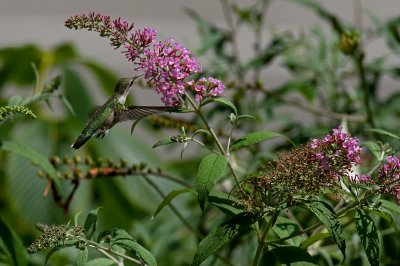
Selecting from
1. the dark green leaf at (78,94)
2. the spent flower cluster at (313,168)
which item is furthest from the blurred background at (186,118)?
the spent flower cluster at (313,168)

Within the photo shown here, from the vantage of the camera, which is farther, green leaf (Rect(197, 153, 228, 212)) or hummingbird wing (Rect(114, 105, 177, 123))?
hummingbird wing (Rect(114, 105, 177, 123))

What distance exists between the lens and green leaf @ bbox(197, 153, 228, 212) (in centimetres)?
124

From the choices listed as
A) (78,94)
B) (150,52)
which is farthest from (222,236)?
(78,94)

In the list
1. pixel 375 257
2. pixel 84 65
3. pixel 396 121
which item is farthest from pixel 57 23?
pixel 375 257

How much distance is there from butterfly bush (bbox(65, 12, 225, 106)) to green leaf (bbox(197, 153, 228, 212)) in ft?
0.37

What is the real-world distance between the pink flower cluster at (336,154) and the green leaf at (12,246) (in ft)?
2.52

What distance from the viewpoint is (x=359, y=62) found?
7.01 feet

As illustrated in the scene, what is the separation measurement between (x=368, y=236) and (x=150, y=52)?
42 centimetres

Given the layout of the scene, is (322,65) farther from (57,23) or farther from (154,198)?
Result: (57,23)

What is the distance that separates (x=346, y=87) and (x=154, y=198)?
791 millimetres

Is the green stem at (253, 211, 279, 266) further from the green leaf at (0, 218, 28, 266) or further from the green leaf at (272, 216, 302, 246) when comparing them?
the green leaf at (0, 218, 28, 266)

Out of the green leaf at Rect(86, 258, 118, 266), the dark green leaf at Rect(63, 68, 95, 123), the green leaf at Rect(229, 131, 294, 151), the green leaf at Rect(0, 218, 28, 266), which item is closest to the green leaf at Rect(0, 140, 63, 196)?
the green leaf at Rect(0, 218, 28, 266)

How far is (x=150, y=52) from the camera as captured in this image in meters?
1.26

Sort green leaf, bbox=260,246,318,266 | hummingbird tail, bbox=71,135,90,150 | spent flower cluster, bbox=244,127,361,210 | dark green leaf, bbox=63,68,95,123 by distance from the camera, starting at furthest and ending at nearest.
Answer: dark green leaf, bbox=63,68,95,123 → hummingbird tail, bbox=71,135,90,150 → green leaf, bbox=260,246,318,266 → spent flower cluster, bbox=244,127,361,210
